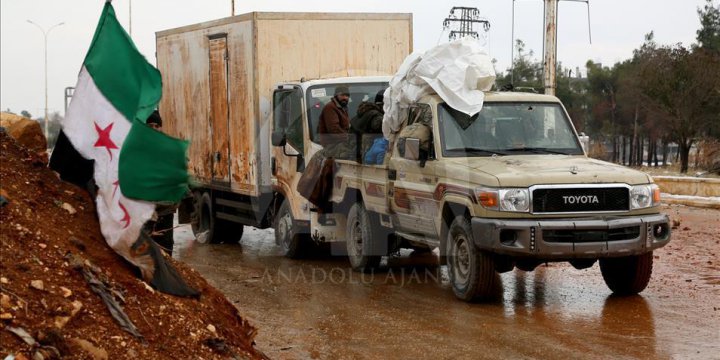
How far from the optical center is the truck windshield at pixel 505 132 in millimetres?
11281

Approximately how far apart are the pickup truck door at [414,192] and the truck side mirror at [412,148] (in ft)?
0.53

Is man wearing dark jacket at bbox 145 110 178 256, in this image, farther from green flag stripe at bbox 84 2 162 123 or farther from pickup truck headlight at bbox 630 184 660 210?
pickup truck headlight at bbox 630 184 660 210

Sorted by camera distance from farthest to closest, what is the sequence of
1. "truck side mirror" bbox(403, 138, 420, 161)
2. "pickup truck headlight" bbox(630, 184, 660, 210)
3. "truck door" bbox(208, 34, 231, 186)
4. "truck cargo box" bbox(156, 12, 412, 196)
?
1. "truck door" bbox(208, 34, 231, 186)
2. "truck cargo box" bbox(156, 12, 412, 196)
3. "truck side mirror" bbox(403, 138, 420, 161)
4. "pickup truck headlight" bbox(630, 184, 660, 210)

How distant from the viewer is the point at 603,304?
10.7 meters

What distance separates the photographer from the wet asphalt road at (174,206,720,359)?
28.2 feet

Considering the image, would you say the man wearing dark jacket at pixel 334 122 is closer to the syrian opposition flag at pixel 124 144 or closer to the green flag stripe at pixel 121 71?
the syrian opposition flag at pixel 124 144

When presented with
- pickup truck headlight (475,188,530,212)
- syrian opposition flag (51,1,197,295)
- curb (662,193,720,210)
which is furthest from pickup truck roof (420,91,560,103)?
curb (662,193,720,210)

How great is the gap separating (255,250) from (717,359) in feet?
28.5

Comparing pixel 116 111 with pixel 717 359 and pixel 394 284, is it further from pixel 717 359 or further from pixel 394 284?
pixel 394 284

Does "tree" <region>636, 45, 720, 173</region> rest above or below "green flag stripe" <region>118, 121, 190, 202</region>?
above

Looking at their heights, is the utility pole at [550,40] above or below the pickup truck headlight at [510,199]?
above

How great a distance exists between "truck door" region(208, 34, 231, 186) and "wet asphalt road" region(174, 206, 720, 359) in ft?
6.06

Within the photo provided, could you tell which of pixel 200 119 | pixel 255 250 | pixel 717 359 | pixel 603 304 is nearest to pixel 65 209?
pixel 717 359
